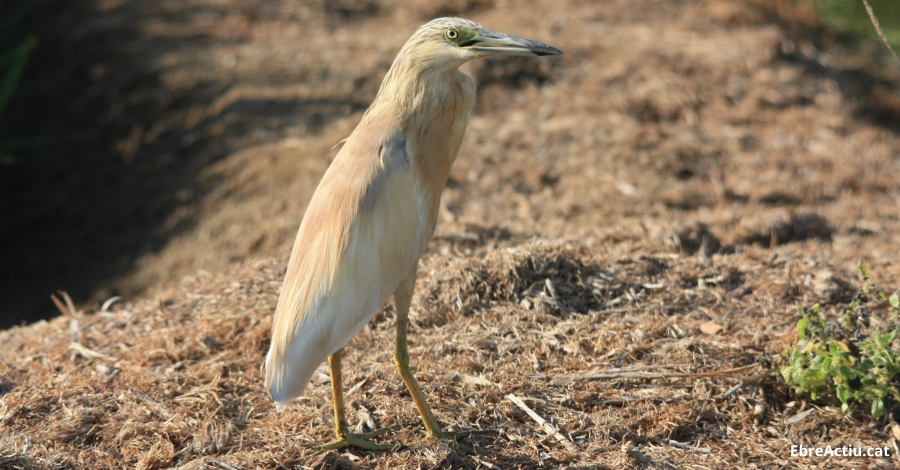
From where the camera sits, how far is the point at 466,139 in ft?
18.4

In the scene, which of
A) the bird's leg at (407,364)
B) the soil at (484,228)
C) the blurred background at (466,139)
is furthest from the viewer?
the blurred background at (466,139)

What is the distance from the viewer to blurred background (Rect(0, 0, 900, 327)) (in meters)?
4.84

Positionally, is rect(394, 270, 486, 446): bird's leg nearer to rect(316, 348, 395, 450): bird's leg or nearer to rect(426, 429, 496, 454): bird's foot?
rect(426, 429, 496, 454): bird's foot

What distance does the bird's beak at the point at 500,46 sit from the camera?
2486mm

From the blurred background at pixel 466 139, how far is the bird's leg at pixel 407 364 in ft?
4.93

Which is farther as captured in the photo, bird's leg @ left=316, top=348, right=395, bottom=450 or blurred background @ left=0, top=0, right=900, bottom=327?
blurred background @ left=0, top=0, right=900, bottom=327

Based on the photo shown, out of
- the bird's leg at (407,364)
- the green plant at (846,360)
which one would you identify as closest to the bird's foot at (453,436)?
the bird's leg at (407,364)

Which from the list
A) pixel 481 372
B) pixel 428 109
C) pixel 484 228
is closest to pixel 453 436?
pixel 481 372

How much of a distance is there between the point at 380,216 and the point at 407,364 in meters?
0.51

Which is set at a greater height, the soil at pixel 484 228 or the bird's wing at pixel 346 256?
the bird's wing at pixel 346 256

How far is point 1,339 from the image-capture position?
378 centimetres

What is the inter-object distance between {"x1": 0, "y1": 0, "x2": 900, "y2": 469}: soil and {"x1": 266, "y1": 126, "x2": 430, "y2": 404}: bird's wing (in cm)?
42

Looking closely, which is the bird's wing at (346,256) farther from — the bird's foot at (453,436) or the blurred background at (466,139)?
the blurred background at (466,139)

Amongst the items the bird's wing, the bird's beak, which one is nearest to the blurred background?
the bird's wing
